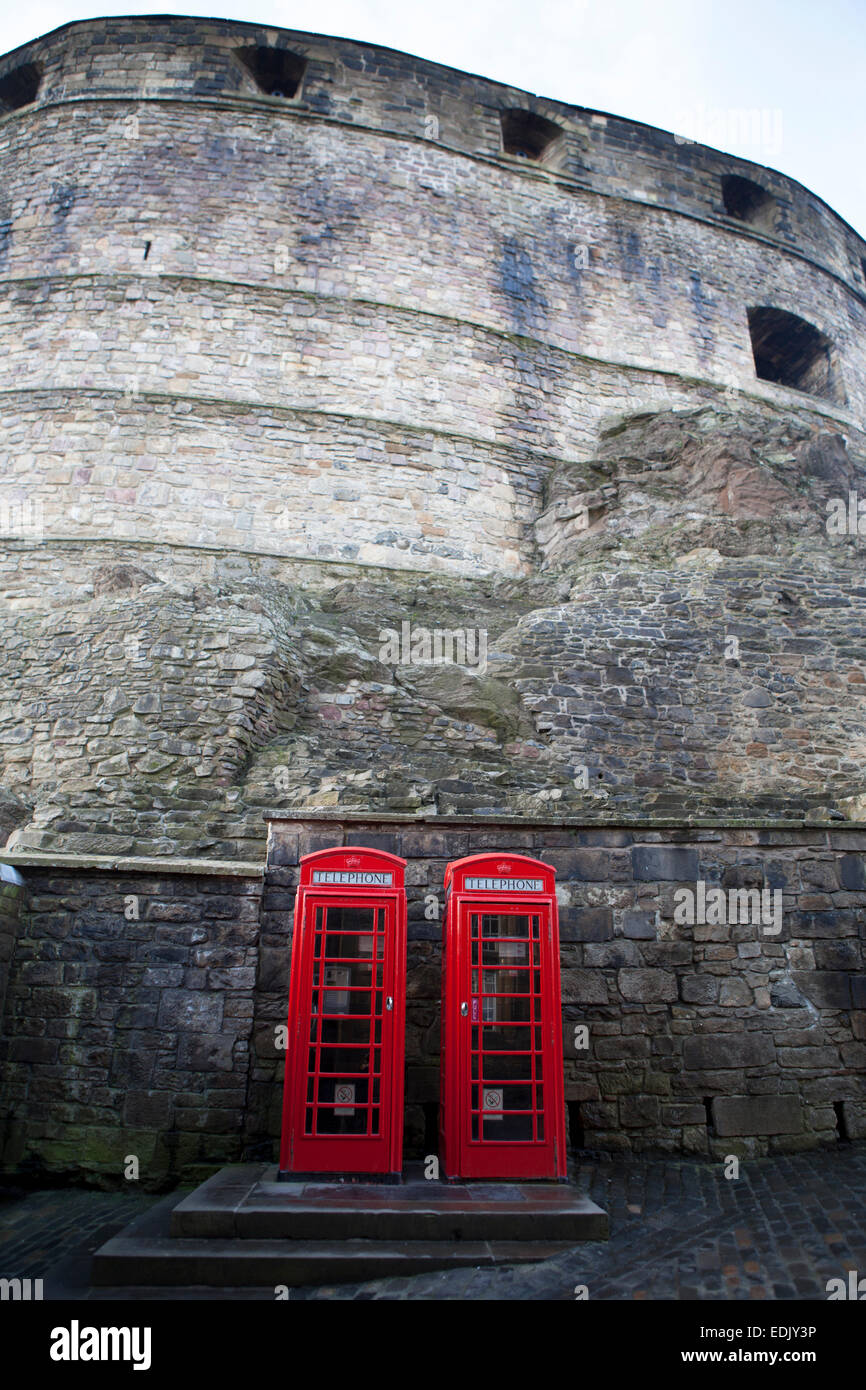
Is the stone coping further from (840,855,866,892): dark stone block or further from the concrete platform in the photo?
the concrete platform

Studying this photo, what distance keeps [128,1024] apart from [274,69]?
19543 millimetres

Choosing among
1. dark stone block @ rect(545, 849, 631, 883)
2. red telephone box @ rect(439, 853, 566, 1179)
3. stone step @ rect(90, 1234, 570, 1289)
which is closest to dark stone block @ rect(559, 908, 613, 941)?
dark stone block @ rect(545, 849, 631, 883)

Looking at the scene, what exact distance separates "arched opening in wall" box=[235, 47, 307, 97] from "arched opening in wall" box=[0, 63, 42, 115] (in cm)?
433

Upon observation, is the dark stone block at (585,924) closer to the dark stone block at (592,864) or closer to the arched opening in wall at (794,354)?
the dark stone block at (592,864)

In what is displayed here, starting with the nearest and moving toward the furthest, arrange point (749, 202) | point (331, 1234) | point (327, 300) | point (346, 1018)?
point (331, 1234), point (346, 1018), point (327, 300), point (749, 202)

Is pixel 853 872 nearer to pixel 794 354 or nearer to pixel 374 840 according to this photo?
pixel 374 840

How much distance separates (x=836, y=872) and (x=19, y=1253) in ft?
18.3

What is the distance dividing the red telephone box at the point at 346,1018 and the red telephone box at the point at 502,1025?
32 centimetres

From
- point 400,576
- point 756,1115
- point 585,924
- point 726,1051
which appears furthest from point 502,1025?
point 400,576

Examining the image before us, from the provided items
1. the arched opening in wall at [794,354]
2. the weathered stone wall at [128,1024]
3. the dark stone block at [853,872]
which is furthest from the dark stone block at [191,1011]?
the arched opening in wall at [794,354]

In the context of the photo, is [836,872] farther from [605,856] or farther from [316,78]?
[316,78]

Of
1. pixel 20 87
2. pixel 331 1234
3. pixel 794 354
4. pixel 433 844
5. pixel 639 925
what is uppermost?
pixel 20 87

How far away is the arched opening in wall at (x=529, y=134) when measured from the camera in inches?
697

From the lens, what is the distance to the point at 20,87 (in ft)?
54.1
